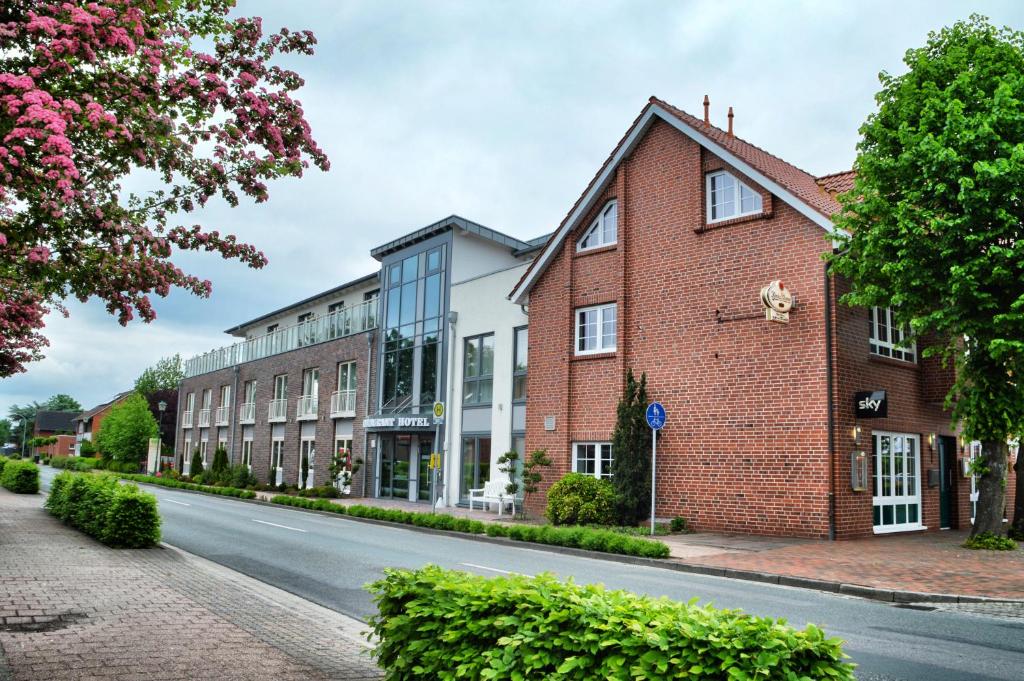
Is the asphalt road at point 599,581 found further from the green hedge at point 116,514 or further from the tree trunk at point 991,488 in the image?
the tree trunk at point 991,488

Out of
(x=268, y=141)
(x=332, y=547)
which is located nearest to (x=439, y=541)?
(x=332, y=547)

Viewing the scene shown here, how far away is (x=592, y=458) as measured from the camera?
2122 cm

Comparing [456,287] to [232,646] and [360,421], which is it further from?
[232,646]

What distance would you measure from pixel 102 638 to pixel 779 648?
5694 mm

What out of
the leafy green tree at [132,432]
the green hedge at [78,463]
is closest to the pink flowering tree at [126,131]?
the green hedge at [78,463]

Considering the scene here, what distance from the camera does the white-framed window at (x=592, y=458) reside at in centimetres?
2077

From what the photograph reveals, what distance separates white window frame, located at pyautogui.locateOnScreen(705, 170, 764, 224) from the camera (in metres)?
18.4

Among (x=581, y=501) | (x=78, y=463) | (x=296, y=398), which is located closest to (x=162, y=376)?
(x=78, y=463)

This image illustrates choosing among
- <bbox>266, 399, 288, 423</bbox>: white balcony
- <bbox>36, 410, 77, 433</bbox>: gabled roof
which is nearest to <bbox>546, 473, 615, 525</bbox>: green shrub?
<bbox>266, 399, 288, 423</bbox>: white balcony

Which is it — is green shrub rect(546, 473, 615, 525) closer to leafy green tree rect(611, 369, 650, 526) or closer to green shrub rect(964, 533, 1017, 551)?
leafy green tree rect(611, 369, 650, 526)

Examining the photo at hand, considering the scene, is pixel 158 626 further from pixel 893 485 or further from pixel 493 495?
pixel 493 495

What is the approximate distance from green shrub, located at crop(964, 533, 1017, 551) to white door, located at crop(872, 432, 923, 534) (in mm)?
2261

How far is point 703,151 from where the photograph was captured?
19.6m

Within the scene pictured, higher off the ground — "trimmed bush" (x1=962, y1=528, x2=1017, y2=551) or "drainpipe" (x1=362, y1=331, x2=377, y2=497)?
"drainpipe" (x1=362, y1=331, x2=377, y2=497)
